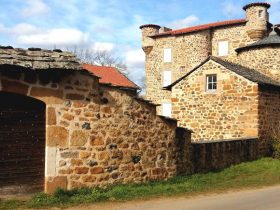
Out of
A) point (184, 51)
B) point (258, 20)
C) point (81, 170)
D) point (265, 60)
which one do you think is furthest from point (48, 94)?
point (184, 51)

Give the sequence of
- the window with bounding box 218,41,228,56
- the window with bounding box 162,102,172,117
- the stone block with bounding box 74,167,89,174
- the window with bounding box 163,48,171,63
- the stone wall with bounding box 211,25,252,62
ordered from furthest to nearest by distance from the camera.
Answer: the window with bounding box 163,48,171,63, the window with bounding box 162,102,172,117, the window with bounding box 218,41,228,56, the stone wall with bounding box 211,25,252,62, the stone block with bounding box 74,167,89,174

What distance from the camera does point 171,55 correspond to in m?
40.5

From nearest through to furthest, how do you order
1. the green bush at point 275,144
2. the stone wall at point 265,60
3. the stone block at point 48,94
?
the stone block at point 48,94 → the green bush at point 275,144 → the stone wall at point 265,60

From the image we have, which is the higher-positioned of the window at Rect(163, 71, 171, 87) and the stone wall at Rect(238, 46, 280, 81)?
the window at Rect(163, 71, 171, 87)

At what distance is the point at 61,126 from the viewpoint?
9.70 metres

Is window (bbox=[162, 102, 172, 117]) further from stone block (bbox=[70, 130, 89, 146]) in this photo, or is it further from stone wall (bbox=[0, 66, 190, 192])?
stone block (bbox=[70, 130, 89, 146])

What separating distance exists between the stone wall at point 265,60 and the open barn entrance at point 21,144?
15.0 metres

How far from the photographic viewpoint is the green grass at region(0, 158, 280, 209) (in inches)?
354

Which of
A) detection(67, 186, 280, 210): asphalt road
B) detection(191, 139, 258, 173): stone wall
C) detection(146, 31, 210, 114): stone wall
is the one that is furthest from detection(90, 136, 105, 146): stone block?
detection(146, 31, 210, 114): stone wall

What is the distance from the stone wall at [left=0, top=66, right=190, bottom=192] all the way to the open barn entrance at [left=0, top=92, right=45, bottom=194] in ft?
0.74

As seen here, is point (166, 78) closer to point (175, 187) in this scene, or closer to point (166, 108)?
point (166, 108)

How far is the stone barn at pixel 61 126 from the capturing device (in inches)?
365

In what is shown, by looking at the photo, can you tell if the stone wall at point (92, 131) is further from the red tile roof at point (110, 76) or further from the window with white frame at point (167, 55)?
the window with white frame at point (167, 55)

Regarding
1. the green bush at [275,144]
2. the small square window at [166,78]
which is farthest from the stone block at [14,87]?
the small square window at [166,78]
